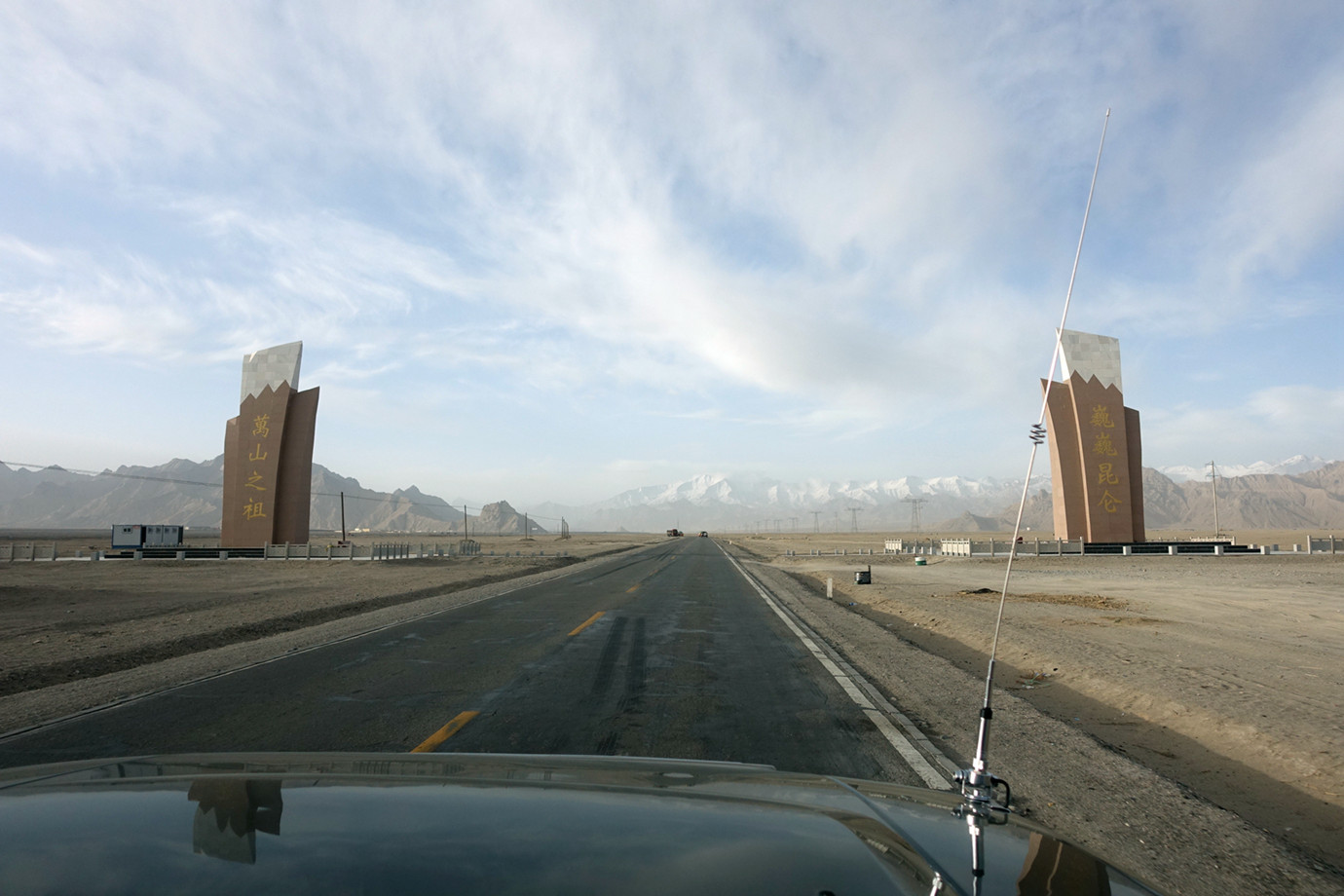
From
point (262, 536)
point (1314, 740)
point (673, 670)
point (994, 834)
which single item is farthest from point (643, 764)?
point (262, 536)

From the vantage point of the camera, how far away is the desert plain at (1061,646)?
6.45m

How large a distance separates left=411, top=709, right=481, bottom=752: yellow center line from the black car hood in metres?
2.47

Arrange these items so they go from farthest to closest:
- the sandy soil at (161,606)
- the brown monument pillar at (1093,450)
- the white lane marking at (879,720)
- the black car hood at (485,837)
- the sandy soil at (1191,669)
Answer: the brown monument pillar at (1093,450) → the sandy soil at (161,606) → the sandy soil at (1191,669) → the white lane marking at (879,720) → the black car hood at (485,837)

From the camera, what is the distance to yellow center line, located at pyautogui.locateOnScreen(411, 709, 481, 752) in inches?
223

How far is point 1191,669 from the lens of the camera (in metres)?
10.1

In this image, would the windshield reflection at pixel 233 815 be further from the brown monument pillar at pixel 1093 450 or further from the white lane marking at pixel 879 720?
the brown monument pillar at pixel 1093 450

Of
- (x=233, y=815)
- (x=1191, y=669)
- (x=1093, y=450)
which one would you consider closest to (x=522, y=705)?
(x=233, y=815)

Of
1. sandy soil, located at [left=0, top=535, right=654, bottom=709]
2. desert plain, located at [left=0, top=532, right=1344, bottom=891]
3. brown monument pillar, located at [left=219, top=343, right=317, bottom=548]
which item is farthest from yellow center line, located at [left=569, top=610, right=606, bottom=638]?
brown monument pillar, located at [left=219, top=343, right=317, bottom=548]

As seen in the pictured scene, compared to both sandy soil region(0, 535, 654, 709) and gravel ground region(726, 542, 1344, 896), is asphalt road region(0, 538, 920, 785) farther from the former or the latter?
sandy soil region(0, 535, 654, 709)

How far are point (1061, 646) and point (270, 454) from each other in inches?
1907

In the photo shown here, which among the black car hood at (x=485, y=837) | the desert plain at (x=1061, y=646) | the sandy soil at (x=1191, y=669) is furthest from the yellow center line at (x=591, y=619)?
the black car hood at (x=485, y=837)

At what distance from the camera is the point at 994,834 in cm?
259

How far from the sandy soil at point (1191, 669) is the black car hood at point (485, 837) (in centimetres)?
393

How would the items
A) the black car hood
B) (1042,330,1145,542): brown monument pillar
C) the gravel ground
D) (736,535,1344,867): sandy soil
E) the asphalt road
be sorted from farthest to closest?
(1042,330,1145,542): brown monument pillar → (736,535,1344,867): sandy soil → the asphalt road → the gravel ground → the black car hood
